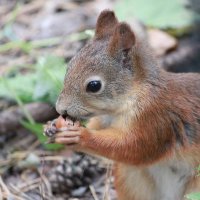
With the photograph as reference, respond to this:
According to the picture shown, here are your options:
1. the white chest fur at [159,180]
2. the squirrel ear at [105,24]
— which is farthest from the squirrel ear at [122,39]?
the white chest fur at [159,180]

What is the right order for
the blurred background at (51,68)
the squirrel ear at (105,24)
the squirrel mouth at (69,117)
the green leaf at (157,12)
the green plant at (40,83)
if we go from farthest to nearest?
1. the green leaf at (157,12)
2. the green plant at (40,83)
3. the blurred background at (51,68)
4. the squirrel ear at (105,24)
5. the squirrel mouth at (69,117)

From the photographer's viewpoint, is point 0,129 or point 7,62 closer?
point 0,129

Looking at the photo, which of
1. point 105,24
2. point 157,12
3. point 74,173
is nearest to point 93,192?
point 74,173

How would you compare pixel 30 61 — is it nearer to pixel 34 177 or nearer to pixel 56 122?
pixel 34 177

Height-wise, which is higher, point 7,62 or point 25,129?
point 7,62

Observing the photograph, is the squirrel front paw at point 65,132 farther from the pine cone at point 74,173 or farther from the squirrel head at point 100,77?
the pine cone at point 74,173

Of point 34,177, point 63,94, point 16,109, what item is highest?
point 63,94

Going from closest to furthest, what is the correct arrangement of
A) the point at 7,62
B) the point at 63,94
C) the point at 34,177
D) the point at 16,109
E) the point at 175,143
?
the point at 63,94, the point at 175,143, the point at 34,177, the point at 16,109, the point at 7,62

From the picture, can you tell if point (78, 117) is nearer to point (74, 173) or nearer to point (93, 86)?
point (93, 86)

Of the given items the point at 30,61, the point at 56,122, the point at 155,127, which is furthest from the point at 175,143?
the point at 30,61

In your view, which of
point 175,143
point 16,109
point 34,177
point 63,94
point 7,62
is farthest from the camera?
point 7,62
